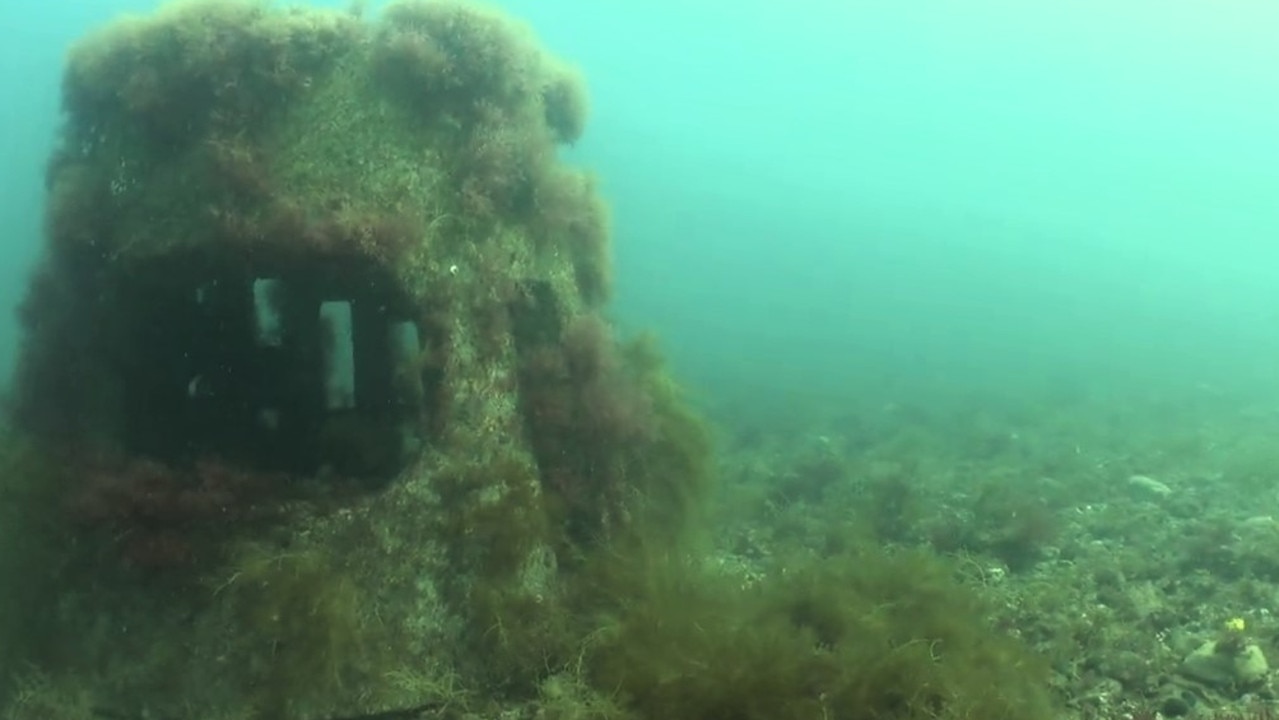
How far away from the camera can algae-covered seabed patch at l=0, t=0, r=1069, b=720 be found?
19.5ft

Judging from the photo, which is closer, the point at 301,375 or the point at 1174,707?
the point at 1174,707

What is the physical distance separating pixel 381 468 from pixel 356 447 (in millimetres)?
283

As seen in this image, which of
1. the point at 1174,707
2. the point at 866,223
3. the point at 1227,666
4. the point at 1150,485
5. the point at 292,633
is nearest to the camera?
the point at 292,633

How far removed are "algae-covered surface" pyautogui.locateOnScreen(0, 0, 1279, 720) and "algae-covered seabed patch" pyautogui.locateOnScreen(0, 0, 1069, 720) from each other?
0.08 ft

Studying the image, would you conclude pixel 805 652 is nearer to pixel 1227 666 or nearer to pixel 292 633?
pixel 292 633

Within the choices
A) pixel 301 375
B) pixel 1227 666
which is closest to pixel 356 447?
pixel 301 375

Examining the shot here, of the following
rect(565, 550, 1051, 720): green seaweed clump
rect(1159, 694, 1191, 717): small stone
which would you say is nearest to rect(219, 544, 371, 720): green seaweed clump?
rect(565, 550, 1051, 720): green seaweed clump

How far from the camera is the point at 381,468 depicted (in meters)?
6.97

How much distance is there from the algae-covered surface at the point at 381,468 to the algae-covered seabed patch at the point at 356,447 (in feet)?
0.08

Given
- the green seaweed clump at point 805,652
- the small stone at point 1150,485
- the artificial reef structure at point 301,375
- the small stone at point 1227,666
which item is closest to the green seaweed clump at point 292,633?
the artificial reef structure at point 301,375

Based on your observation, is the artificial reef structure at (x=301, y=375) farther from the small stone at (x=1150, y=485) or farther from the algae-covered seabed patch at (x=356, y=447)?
the small stone at (x=1150, y=485)

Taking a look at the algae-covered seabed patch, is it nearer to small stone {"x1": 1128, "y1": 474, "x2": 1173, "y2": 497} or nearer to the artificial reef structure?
the artificial reef structure

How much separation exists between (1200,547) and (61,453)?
10859 mm

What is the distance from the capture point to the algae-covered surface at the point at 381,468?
5.97 meters
